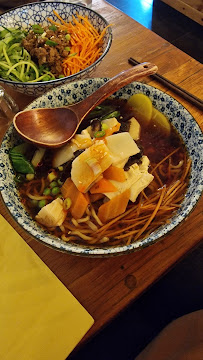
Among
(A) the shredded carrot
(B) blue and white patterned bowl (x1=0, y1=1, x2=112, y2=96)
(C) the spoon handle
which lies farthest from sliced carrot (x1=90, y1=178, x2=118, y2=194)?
(B) blue and white patterned bowl (x1=0, y1=1, x2=112, y2=96)

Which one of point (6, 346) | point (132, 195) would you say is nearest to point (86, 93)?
point (132, 195)

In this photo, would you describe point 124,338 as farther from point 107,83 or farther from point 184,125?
point 107,83

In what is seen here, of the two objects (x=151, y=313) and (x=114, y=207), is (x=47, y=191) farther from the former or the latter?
(x=151, y=313)

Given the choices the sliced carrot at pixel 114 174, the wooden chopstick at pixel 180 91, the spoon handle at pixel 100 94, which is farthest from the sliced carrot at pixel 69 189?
the wooden chopstick at pixel 180 91

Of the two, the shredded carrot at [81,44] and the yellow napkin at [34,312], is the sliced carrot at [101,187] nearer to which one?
the yellow napkin at [34,312]

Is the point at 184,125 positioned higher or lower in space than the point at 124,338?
higher

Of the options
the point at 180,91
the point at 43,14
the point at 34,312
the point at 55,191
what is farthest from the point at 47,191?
the point at 43,14

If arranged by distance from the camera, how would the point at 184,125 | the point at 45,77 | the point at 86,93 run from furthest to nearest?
the point at 45,77, the point at 86,93, the point at 184,125
